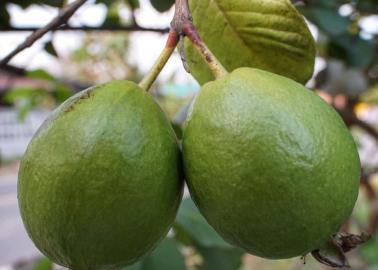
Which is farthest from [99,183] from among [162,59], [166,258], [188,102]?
[188,102]

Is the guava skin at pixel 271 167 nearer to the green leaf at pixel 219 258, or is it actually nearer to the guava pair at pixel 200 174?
the guava pair at pixel 200 174

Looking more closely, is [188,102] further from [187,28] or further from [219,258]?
[187,28]

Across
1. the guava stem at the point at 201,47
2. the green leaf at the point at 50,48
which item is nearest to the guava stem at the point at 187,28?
the guava stem at the point at 201,47

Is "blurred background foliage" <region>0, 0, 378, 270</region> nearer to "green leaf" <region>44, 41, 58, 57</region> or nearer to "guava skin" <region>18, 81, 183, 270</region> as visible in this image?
"green leaf" <region>44, 41, 58, 57</region>

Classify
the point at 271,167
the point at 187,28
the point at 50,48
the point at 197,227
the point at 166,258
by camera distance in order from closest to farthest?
the point at 271,167, the point at 187,28, the point at 166,258, the point at 197,227, the point at 50,48

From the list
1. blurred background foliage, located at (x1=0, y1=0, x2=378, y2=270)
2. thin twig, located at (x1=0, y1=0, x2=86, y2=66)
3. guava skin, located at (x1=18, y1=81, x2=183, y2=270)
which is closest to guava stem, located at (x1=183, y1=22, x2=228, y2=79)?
guava skin, located at (x1=18, y1=81, x2=183, y2=270)

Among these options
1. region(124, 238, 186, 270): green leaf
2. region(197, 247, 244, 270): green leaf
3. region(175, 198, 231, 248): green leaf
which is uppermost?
region(124, 238, 186, 270): green leaf

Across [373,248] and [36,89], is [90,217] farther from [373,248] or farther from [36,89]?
[373,248]
